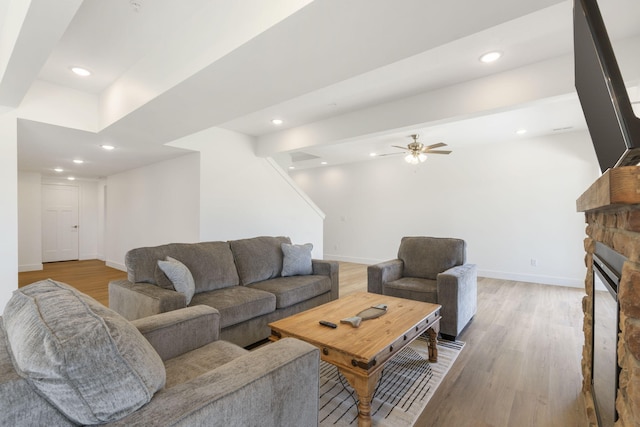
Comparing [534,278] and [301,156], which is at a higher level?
[301,156]

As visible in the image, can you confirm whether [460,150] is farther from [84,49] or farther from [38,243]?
[38,243]

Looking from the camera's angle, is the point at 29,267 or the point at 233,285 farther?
the point at 29,267

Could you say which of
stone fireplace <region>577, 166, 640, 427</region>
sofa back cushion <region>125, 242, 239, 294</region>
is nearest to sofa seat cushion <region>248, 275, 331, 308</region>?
sofa back cushion <region>125, 242, 239, 294</region>

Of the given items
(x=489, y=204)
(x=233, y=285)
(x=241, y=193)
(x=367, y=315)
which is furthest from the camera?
(x=489, y=204)

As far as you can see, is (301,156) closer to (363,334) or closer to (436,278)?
(436,278)

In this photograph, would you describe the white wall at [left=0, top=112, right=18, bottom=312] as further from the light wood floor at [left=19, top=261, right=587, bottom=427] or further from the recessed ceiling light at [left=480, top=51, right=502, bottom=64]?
the recessed ceiling light at [left=480, top=51, right=502, bottom=64]

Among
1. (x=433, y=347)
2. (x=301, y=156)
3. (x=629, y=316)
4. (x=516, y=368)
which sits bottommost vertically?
(x=516, y=368)

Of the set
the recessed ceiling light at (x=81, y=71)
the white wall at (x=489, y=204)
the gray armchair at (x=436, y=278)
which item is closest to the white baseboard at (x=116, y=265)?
the recessed ceiling light at (x=81, y=71)

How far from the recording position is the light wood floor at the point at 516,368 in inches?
68.9

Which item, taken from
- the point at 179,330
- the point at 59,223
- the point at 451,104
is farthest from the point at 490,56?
the point at 59,223

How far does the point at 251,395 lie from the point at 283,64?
181 cm

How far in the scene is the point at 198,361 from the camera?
1.47 m

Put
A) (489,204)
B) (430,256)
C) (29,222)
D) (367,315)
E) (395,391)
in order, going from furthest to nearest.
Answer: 1. (29,222)
2. (489,204)
3. (430,256)
4. (367,315)
5. (395,391)

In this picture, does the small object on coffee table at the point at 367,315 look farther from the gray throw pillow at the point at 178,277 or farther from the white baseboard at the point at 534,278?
the white baseboard at the point at 534,278
